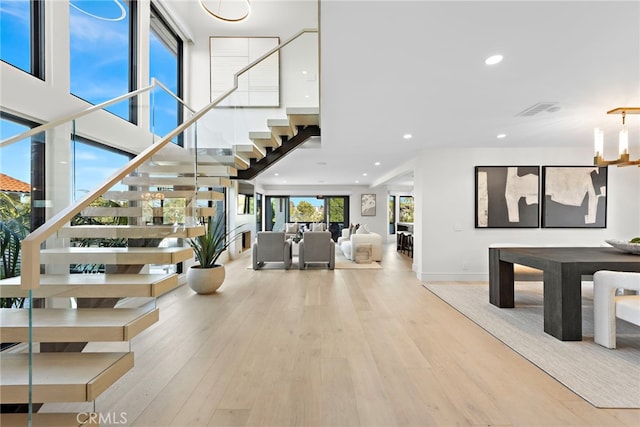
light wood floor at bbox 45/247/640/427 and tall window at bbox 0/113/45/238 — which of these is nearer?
light wood floor at bbox 45/247/640/427

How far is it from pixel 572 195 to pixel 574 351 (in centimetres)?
408

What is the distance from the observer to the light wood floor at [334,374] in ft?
6.27

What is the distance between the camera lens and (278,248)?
717 centimetres

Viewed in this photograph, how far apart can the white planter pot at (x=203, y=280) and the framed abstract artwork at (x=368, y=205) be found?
29.3 feet

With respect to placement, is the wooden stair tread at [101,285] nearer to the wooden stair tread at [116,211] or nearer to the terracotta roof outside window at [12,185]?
the wooden stair tread at [116,211]

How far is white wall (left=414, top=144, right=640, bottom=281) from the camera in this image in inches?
225

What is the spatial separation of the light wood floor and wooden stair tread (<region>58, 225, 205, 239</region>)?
1.07 m

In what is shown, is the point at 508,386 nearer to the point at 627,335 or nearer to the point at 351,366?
the point at 351,366

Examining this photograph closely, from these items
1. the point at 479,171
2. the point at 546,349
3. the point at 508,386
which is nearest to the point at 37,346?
the point at 508,386

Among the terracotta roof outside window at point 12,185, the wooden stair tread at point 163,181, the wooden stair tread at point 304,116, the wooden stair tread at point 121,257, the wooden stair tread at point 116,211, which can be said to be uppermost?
the wooden stair tread at point 304,116

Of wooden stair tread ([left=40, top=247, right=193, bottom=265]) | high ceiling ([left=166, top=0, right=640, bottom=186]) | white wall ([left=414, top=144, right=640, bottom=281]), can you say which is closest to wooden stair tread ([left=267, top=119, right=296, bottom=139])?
high ceiling ([left=166, top=0, right=640, bottom=186])

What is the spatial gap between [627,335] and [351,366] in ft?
9.59

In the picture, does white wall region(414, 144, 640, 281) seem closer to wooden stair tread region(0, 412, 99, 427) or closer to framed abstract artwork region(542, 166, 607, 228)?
framed abstract artwork region(542, 166, 607, 228)

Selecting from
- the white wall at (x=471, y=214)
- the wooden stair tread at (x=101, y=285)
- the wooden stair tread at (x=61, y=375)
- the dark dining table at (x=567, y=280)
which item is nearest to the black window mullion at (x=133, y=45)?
the wooden stair tread at (x=101, y=285)
